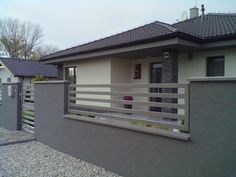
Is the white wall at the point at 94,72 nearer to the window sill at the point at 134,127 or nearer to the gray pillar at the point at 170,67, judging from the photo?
the gray pillar at the point at 170,67

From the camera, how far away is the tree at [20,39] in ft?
115

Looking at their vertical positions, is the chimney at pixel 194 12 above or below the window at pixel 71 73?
above

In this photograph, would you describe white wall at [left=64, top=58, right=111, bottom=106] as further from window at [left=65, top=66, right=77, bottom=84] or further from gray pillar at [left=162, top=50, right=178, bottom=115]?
gray pillar at [left=162, top=50, right=178, bottom=115]

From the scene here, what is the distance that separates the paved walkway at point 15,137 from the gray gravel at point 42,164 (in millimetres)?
528

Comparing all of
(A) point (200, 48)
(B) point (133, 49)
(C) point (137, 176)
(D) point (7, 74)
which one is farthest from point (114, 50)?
(D) point (7, 74)

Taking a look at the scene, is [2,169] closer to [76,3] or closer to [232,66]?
[232,66]

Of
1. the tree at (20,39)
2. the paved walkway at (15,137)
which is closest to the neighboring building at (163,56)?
the paved walkway at (15,137)

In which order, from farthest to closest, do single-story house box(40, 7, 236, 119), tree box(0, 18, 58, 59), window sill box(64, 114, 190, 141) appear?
tree box(0, 18, 58, 59) < single-story house box(40, 7, 236, 119) < window sill box(64, 114, 190, 141)

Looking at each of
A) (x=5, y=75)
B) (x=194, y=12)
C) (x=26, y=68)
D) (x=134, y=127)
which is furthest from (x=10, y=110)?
(x=5, y=75)

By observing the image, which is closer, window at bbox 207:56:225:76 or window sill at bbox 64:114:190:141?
window sill at bbox 64:114:190:141

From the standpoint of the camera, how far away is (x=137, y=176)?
13.3ft

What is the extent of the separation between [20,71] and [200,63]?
18926 mm

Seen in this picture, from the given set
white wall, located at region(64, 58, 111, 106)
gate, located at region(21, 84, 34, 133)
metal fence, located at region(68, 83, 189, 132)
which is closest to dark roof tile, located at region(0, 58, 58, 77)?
white wall, located at region(64, 58, 111, 106)

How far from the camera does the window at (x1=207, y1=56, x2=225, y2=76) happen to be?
858 cm
